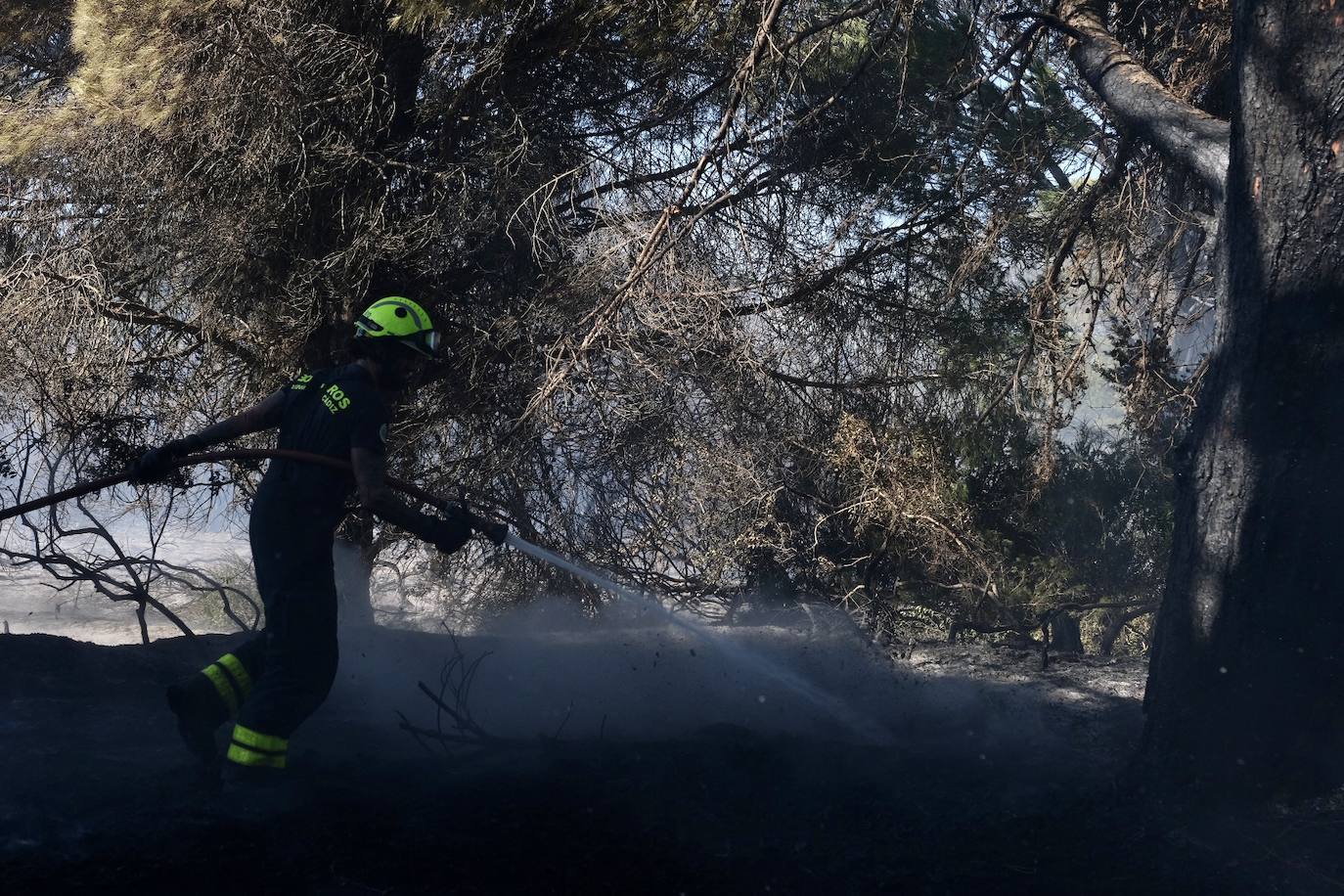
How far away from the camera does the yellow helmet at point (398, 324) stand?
4.46 meters

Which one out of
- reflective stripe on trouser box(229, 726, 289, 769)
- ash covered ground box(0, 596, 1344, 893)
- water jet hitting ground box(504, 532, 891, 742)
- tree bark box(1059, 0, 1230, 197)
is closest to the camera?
ash covered ground box(0, 596, 1344, 893)

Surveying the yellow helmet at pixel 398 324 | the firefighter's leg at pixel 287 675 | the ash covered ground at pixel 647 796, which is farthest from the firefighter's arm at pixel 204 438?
the ash covered ground at pixel 647 796

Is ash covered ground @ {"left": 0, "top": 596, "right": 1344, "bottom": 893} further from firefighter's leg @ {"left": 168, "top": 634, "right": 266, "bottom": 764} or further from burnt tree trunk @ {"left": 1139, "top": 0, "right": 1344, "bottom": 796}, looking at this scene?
burnt tree trunk @ {"left": 1139, "top": 0, "right": 1344, "bottom": 796}

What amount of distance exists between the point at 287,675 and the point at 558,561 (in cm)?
128

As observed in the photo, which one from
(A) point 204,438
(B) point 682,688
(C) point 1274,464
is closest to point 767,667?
(B) point 682,688

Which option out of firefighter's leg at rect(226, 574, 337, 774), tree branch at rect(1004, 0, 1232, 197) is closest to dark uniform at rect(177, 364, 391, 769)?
firefighter's leg at rect(226, 574, 337, 774)

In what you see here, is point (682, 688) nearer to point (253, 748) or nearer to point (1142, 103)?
point (253, 748)

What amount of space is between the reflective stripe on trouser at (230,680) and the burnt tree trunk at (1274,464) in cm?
376

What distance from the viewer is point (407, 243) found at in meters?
6.08

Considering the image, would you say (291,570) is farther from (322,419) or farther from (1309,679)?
(1309,679)

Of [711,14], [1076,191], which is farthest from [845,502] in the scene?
[711,14]

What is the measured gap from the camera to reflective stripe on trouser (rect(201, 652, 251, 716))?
4.39 metres

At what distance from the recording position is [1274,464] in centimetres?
398

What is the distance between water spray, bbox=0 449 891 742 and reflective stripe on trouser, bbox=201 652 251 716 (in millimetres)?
855
